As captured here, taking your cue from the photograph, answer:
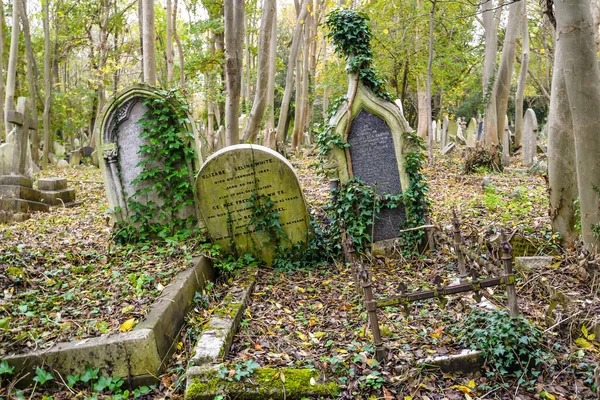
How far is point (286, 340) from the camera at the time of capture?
150 inches

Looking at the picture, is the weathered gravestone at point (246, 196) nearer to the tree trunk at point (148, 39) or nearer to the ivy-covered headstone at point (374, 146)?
the ivy-covered headstone at point (374, 146)

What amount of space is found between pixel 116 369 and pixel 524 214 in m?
5.40

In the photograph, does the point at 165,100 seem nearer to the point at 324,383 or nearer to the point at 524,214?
the point at 324,383

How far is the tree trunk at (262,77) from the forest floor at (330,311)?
3.43 metres

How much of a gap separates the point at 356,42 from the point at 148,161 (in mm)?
3265

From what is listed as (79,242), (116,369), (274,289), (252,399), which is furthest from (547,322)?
(79,242)

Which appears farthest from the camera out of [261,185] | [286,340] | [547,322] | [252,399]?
[261,185]

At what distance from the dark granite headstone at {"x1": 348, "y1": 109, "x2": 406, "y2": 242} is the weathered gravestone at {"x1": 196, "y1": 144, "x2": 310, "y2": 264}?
0.98 meters

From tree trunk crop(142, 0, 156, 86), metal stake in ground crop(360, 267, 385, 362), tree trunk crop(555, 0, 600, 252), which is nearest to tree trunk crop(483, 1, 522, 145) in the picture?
tree trunk crop(555, 0, 600, 252)

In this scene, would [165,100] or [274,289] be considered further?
[165,100]

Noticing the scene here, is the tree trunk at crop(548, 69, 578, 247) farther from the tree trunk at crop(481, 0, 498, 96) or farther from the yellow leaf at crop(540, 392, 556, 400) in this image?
the tree trunk at crop(481, 0, 498, 96)

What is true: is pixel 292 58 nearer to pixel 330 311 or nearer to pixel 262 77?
pixel 262 77

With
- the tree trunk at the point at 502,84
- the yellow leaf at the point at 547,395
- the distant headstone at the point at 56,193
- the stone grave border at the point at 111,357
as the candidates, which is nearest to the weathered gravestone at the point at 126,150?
the stone grave border at the point at 111,357

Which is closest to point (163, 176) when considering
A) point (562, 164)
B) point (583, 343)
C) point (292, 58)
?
point (562, 164)
